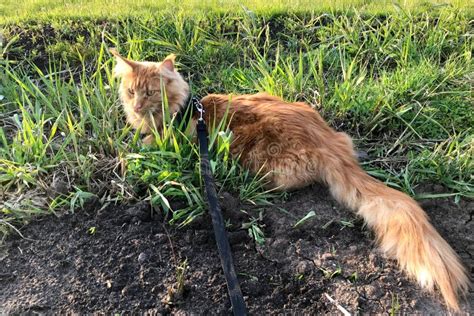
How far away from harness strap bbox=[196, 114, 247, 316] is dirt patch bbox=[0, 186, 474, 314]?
10 centimetres

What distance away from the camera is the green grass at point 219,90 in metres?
2.70

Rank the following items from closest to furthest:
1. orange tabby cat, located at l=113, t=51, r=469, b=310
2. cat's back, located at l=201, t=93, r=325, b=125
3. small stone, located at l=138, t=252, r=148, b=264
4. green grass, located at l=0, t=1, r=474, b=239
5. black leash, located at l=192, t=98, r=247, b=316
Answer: black leash, located at l=192, t=98, r=247, b=316
orange tabby cat, located at l=113, t=51, r=469, b=310
small stone, located at l=138, t=252, r=148, b=264
green grass, located at l=0, t=1, r=474, b=239
cat's back, located at l=201, t=93, r=325, b=125

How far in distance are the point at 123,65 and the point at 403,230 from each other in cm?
199

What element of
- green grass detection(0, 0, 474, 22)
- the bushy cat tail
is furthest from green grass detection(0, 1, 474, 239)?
the bushy cat tail

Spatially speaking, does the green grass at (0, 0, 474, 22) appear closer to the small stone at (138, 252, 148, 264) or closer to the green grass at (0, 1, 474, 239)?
the green grass at (0, 1, 474, 239)

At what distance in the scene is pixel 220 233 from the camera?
2.29 meters

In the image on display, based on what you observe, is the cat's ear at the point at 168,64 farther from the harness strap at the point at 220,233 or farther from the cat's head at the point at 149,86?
the harness strap at the point at 220,233

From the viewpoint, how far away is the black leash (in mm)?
2068

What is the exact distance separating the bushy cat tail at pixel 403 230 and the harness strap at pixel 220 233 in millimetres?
702

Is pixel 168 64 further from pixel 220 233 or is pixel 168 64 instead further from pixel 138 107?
pixel 220 233

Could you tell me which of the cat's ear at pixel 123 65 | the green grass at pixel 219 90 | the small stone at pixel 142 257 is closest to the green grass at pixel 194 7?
the green grass at pixel 219 90

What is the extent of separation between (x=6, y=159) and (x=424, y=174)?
249 cm

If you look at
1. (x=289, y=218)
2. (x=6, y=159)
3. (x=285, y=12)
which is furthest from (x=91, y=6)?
(x=289, y=218)

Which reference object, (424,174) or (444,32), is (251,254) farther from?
(444,32)
